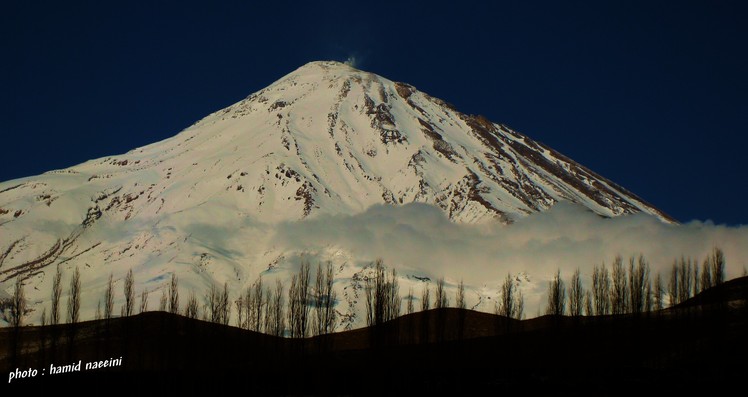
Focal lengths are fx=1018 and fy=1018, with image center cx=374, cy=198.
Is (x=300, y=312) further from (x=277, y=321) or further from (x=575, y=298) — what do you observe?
(x=575, y=298)

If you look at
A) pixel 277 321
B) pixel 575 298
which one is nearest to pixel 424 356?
pixel 277 321

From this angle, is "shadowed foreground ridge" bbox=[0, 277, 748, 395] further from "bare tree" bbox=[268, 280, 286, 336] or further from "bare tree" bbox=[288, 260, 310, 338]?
"bare tree" bbox=[268, 280, 286, 336]

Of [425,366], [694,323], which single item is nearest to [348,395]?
[425,366]

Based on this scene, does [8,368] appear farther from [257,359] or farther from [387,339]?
[387,339]

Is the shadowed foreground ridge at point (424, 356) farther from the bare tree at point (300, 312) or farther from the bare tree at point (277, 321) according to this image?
the bare tree at point (277, 321)

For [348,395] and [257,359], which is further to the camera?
[257,359]

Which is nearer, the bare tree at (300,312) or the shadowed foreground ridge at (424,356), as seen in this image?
the shadowed foreground ridge at (424,356)

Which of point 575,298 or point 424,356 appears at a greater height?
point 575,298

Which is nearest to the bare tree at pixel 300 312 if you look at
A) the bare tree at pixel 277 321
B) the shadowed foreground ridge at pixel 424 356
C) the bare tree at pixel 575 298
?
the bare tree at pixel 277 321

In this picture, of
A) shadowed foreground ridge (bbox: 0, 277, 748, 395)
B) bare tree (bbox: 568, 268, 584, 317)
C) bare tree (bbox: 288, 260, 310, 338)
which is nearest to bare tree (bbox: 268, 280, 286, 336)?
bare tree (bbox: 288, 260, 310, 338)
